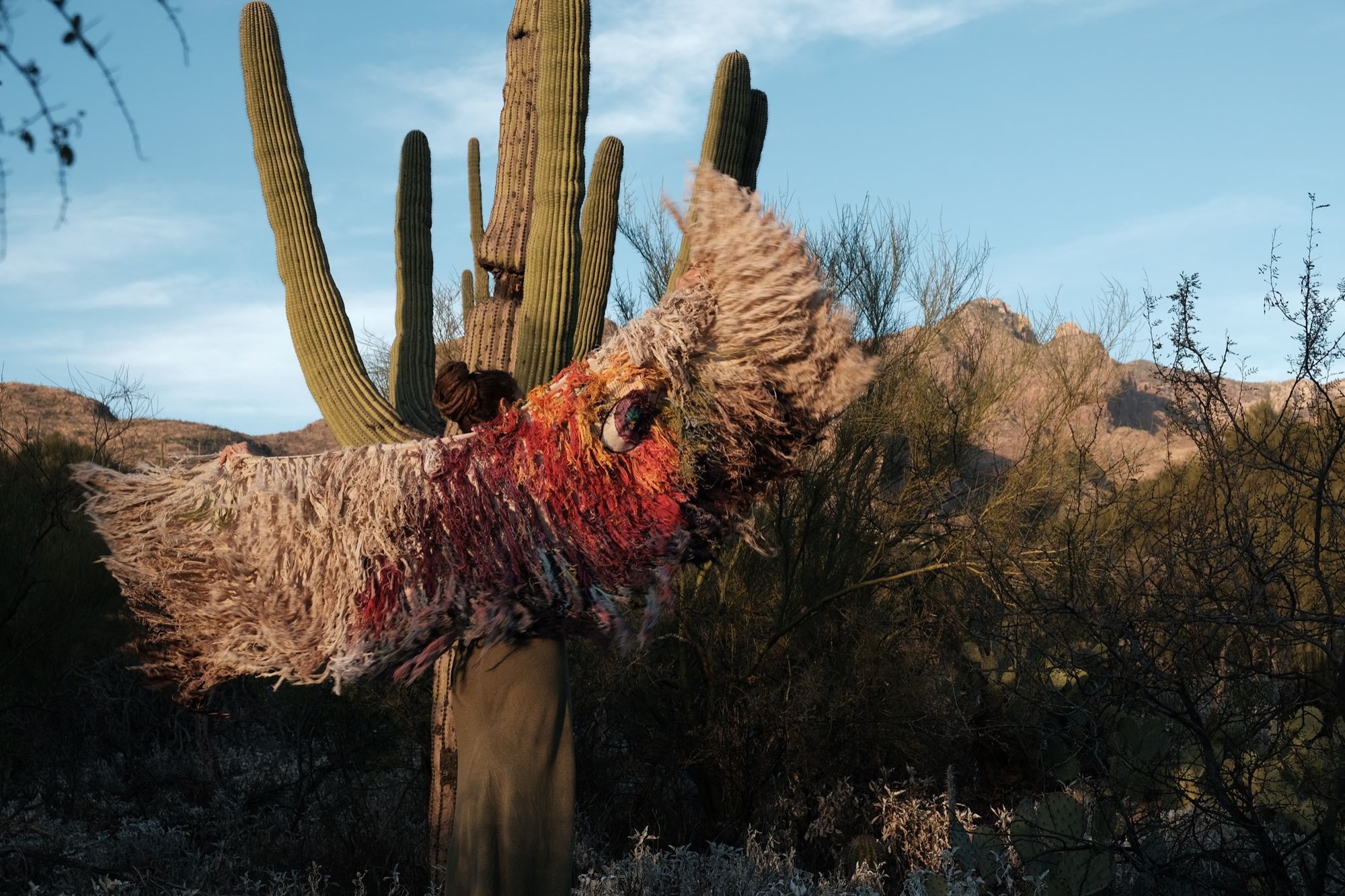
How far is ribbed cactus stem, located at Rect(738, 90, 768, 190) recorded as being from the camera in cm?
563

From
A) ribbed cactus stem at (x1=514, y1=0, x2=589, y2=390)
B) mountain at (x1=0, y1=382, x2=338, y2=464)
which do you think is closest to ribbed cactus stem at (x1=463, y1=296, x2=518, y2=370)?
ribbed cactus stem at (x1=514, y1=0, x2=589, y2=390)

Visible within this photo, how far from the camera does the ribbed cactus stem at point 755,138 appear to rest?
5633mm

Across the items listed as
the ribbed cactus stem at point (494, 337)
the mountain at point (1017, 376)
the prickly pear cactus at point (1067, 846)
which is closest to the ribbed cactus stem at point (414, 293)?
the ribbed cactus stem at point (494, 337)

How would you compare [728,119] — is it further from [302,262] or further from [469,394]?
[469,394]

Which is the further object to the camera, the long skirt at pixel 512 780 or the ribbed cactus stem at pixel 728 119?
the ribbed cactus stem at pixel 728 119

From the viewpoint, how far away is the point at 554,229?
4535 millimetres

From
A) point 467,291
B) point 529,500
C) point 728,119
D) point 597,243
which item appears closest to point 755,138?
point 728,119

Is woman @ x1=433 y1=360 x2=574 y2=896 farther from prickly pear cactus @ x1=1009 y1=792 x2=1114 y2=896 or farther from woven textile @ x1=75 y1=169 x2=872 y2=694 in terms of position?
prickly pear cactus @ x1=1009 y1=792 x2=1114 y2=896

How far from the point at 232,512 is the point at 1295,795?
14.5 feet

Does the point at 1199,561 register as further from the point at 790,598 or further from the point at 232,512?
the point at 790,598

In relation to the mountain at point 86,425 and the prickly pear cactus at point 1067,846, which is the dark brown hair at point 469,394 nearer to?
the prickly pear cactus at point 1067,846

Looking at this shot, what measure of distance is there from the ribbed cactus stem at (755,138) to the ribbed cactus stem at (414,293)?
162cm

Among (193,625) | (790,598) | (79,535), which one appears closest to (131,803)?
(79,535)

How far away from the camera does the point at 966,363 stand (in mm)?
10445
